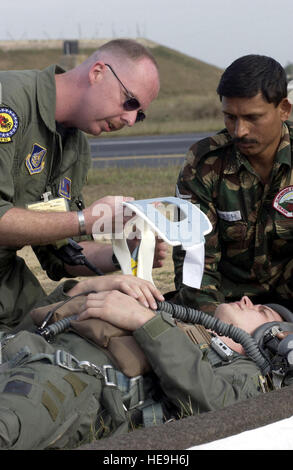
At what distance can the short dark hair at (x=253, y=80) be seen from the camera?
13.6 ft

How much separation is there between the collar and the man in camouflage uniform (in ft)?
3.39

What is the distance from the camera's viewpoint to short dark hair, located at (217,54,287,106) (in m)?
4.13

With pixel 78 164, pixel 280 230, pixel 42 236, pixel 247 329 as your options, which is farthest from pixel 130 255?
pixel 280 230

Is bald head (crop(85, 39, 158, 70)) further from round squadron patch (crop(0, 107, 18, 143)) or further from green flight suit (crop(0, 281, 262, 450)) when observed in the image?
green flight suit (crop(0, 281, 262, 450))

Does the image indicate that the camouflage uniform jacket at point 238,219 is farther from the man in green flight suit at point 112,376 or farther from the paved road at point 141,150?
the paved road at point 141,150

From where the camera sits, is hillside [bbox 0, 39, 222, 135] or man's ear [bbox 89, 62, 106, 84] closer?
man's ear [bbox 89, 62, 106, 84]

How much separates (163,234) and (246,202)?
1468 millimetres

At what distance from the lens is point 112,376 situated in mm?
2922

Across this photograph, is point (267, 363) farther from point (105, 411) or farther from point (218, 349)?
point (105, 411)

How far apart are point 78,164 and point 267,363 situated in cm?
178

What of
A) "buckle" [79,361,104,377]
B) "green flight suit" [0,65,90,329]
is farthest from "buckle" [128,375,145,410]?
"green flight suit" [0,65,90,329]

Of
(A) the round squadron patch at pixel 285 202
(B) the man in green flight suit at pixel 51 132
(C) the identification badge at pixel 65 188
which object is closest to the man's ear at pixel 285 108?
(A) the round squadron patch at pixel 285 202

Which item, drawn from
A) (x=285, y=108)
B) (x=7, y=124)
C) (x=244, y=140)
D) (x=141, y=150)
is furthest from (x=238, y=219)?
(x=141, y=150)

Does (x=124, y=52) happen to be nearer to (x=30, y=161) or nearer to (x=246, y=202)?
(x=30, y=161)
